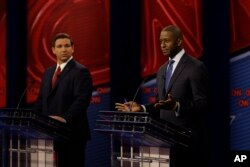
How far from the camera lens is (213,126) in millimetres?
5609

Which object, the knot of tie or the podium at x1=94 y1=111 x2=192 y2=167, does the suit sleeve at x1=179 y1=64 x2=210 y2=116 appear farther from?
the knot of tie

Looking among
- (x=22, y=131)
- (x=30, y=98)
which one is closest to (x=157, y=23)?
(x=30, y=98)

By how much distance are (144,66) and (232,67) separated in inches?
37.9

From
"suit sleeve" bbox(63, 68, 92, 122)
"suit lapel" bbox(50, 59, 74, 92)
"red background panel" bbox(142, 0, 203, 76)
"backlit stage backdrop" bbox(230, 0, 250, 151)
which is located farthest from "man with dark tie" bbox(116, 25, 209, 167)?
"red background panel" bbox(142, 0, 203, 76)

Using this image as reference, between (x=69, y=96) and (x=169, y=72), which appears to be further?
(x=69, y=96)

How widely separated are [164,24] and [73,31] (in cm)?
118

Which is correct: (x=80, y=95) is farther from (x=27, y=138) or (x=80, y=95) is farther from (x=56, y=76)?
(x=27, y=138)

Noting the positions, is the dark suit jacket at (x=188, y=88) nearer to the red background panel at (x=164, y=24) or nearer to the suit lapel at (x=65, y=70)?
the suit lapel at (x=65, y=70)

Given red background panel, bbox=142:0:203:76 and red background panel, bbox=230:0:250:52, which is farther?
red background panel, bbox=142:0:203:76

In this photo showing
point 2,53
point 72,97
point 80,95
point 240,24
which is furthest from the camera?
point 2,53

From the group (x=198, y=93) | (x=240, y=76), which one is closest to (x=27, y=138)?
(x=198, y=93)

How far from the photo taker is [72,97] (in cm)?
491

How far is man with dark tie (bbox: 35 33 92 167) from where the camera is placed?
470 centimetres

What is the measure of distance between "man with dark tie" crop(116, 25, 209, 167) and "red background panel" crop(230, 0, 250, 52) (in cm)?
154
